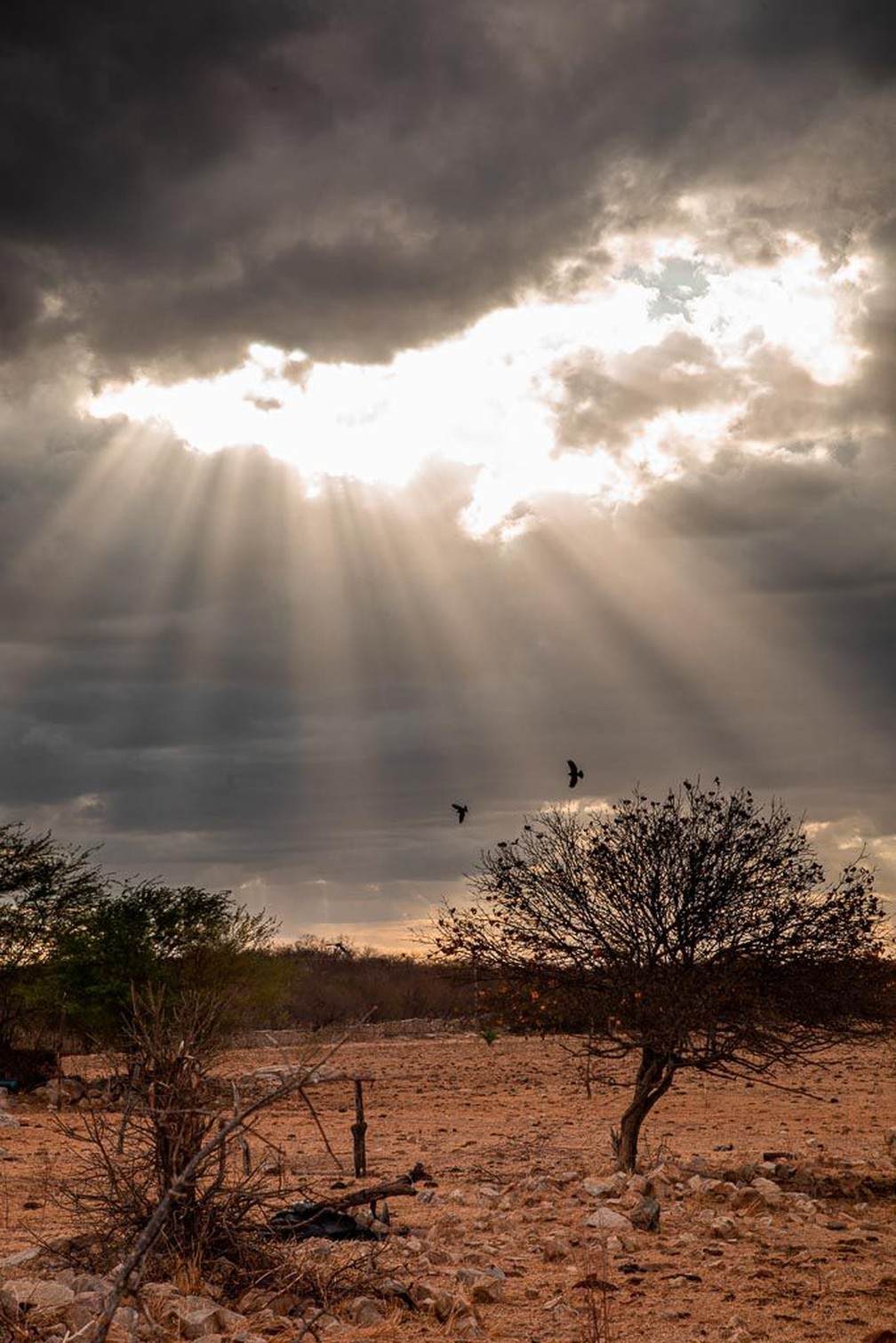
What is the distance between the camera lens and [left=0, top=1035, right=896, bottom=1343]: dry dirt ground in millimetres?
9172

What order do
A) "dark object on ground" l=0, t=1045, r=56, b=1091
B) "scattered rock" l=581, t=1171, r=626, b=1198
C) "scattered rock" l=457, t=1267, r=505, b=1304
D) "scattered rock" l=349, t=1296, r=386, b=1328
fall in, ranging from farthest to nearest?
1. "dark object on ground" l=0, t=1045, r=56, b=1091
2. "scattered rock" l=581, t=1171, r=626, b=1198
3. "scattered rock" l=457, t=1267, r=505, b=1304
4. "scattered rock" l=349, t=1296, r=386, b=1328

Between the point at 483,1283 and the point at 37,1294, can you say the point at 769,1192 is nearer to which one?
the point at 483,1283

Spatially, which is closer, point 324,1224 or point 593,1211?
point 324,1224

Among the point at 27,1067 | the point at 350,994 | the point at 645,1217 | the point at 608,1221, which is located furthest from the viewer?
the point at 350,994

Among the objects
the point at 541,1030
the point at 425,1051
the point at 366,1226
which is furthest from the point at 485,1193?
the point at 425,1051

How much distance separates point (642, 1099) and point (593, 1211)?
3.17 metres

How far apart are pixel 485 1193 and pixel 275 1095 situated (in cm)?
855

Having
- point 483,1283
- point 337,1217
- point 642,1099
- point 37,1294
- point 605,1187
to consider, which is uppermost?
point 642,1099

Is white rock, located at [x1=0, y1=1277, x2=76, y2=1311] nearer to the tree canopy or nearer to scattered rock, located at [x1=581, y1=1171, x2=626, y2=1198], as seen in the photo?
scattered rock, located at [x1=581, y1=1171, x2=626, y2=1198]

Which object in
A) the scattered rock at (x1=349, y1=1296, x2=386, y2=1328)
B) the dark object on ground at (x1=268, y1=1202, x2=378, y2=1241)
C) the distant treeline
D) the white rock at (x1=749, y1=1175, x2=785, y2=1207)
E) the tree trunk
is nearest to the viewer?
the scattered rock at (x1=349, y1=1296, x2=386, y2=1328)

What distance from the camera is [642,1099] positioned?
52.2 ft

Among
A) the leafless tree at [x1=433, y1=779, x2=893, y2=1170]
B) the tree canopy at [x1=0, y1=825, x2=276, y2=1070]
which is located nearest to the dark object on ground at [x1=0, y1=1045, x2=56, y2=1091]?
the tree canopy at [x1=0, y1=825, x2=276, y2=1070]

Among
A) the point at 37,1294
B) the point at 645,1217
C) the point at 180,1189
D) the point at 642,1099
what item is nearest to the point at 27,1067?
the point at 642,1099

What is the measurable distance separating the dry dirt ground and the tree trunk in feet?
1.99
